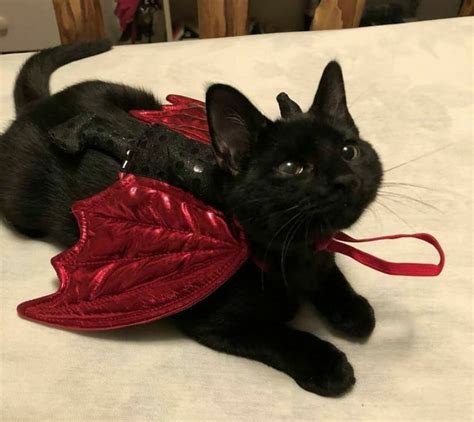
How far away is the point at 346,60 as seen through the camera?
1398 millimetres

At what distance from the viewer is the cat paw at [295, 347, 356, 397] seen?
30.2 inches

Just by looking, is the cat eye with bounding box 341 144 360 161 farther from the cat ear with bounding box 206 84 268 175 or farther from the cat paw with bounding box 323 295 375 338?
the cat paw with bounding box 323 295 375 338

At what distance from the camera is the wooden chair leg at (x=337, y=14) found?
5.14 ft

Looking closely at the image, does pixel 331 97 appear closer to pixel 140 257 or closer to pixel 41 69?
pixel 140 257

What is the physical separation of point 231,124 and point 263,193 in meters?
0.10

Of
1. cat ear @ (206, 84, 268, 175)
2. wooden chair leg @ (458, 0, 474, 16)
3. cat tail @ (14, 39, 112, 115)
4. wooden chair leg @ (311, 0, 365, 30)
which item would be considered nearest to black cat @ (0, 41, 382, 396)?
cat ear @ (206, 84, 268, 175)

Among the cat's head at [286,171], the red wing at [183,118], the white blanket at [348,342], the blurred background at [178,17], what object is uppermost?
the cat's head at [286,171]

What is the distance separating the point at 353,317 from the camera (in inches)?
33.3

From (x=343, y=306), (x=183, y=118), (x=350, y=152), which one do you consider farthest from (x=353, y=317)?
(x=183, y=118)

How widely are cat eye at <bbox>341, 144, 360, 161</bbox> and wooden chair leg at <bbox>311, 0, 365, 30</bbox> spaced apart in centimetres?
97

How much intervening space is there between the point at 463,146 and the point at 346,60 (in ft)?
1.25

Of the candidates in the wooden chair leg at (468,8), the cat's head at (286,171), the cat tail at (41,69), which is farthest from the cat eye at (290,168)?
the wooden chair leg at (468,8)

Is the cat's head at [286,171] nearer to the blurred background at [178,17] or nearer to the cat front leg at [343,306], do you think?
the cat front leg at [343,306]

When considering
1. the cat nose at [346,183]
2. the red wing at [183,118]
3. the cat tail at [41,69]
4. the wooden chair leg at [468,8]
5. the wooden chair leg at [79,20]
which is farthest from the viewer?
the wooden chair leg at [468,8]
